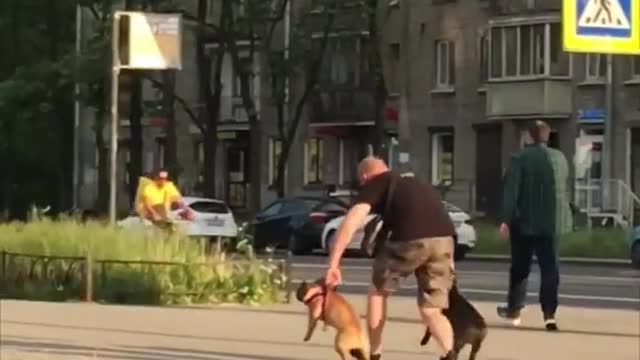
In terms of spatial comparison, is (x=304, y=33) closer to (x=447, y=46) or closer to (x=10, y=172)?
(x=447, y=46)

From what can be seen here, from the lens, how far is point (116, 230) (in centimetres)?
2105

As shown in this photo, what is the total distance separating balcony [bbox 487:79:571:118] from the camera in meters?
53.1

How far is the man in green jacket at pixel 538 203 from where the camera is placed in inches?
596

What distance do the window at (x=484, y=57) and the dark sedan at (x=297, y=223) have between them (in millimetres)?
13127

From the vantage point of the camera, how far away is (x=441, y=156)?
57.8 meters

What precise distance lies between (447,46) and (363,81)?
12.8 ft

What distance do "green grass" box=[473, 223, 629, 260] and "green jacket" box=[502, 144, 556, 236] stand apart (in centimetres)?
2209

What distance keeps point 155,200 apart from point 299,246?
19070mm

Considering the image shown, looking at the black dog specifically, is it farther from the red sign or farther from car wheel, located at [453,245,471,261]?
the red sign

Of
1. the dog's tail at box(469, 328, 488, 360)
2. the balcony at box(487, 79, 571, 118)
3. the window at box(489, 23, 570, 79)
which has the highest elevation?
the window at box(489, 23, 570, 79)

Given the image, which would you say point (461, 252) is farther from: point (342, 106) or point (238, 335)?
point (238, 335)

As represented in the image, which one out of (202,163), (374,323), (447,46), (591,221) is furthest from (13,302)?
(202,163)

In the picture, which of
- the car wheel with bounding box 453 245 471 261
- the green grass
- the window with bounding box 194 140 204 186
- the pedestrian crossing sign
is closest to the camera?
the pedestrian crossing sign

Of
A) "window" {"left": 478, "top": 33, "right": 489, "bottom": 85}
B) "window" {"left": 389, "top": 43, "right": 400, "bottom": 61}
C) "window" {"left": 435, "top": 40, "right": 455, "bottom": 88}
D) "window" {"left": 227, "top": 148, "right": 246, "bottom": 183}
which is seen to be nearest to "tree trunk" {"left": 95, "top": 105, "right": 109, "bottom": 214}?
"window" {"left": 227, "top": 148, "right": 246, "bottom": 183}
